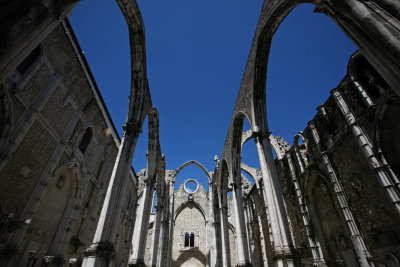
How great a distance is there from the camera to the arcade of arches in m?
3.04

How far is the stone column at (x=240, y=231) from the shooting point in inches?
365

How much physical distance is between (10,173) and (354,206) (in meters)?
13.2

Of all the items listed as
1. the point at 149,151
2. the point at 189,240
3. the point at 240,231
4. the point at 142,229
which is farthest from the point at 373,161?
the point at 189,240

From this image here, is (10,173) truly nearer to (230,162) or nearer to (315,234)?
(230,162)

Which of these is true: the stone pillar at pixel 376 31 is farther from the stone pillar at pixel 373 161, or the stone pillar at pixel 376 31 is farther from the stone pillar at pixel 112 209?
the stone pillar at pixel 112 209

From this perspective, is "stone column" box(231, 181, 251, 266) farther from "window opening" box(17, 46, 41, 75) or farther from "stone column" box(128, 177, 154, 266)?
"window opening" box(17, 46, 41, 75)

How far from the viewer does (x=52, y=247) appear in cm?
837

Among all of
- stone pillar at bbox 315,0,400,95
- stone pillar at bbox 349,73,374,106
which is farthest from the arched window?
stone pillar at bbox 349,73,374,106

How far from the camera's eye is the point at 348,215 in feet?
27.0

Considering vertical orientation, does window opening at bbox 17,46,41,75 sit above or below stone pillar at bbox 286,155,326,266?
above

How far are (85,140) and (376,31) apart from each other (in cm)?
1247

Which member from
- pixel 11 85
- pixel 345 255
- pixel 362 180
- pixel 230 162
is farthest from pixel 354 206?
pixel 11 85

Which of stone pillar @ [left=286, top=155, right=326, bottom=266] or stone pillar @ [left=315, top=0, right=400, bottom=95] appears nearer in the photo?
stone pillar @ [left=315, top=0, right=400, bottom=95]

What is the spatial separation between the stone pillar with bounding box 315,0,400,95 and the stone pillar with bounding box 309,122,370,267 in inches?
316
